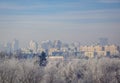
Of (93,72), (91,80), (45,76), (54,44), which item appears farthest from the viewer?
(54,44)

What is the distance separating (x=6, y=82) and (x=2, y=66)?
235 centimetres

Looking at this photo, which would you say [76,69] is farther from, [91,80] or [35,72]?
[35,72]

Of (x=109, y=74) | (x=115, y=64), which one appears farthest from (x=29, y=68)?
(x=115, y=64)

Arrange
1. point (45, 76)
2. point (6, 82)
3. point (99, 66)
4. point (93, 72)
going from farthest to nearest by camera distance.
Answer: point (99, 66) → point (93, 72) → point (45, 76) → point (6, 82)

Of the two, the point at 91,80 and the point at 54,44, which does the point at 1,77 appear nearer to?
the point at 91,80

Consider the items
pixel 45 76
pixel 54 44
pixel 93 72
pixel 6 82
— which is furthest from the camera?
pixel 54 44

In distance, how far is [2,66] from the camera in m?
23.0

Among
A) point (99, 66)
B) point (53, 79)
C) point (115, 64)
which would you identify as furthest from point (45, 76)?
point (115, 64)

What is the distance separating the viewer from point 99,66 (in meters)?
28.4

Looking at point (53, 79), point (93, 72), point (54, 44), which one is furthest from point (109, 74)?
point (54, 44)

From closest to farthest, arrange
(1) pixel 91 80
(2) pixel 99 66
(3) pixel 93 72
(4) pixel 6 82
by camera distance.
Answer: (4) pixel 6 82 < (1) pixel 91 80 < (3) pixel 93 72 < (2) pixel 99 66

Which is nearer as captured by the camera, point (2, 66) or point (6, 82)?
point (6, 82)

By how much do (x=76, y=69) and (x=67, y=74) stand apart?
3270mm

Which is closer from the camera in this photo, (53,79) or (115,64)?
(53,79)
